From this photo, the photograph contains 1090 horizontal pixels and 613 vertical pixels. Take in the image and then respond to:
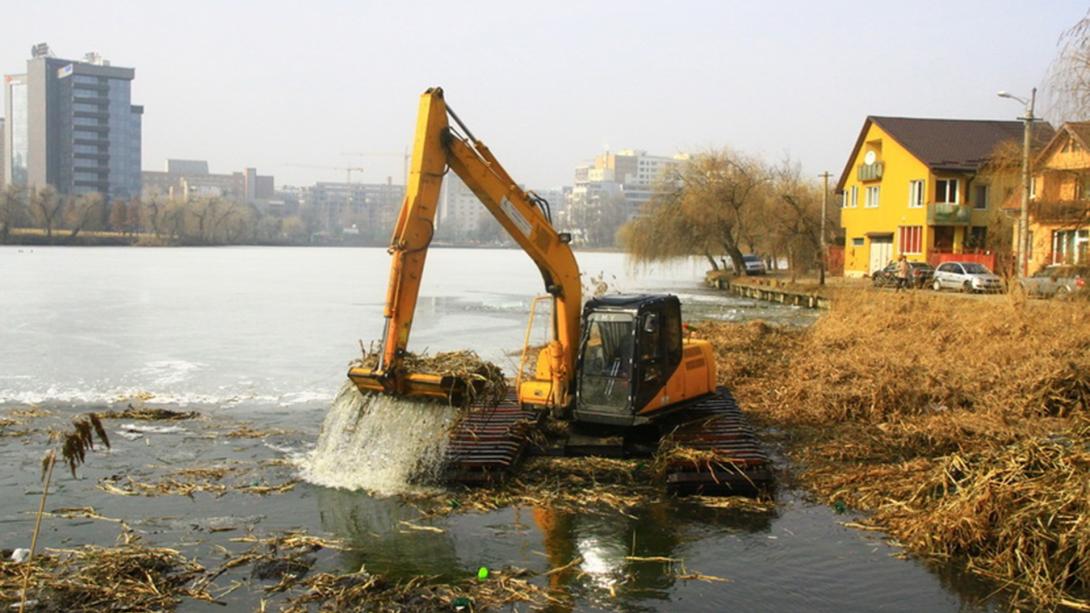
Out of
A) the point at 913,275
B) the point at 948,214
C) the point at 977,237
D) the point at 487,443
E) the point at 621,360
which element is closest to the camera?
the point at 621,360

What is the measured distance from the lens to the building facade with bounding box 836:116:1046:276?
46969 millimetres

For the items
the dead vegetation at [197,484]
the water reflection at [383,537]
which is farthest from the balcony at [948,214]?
the water reflection at [383,537]

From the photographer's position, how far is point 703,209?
5281 centimetres

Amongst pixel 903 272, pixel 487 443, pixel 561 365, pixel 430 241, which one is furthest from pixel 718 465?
pixel 903 272

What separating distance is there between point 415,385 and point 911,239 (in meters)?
43.6

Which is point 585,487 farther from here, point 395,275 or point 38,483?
point 38,483

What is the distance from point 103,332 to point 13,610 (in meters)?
21.1

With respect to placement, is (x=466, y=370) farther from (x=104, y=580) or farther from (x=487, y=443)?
(x=104, y=580)

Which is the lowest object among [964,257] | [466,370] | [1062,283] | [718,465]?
[718,465]

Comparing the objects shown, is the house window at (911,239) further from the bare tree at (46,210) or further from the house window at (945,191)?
the bare tree at (46,210)

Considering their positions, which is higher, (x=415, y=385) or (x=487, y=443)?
(x=415, y=385)

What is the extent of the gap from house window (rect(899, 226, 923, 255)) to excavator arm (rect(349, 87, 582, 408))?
131 feet

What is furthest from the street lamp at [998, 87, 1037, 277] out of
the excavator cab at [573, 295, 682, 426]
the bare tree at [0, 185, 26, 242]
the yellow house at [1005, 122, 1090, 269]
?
the bare tree at [0, 185, 26, 242]

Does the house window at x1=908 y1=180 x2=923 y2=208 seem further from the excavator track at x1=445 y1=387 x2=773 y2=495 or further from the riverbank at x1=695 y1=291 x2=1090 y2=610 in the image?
the excavator track at x1=445 y1=387 x2=773 y2=495
